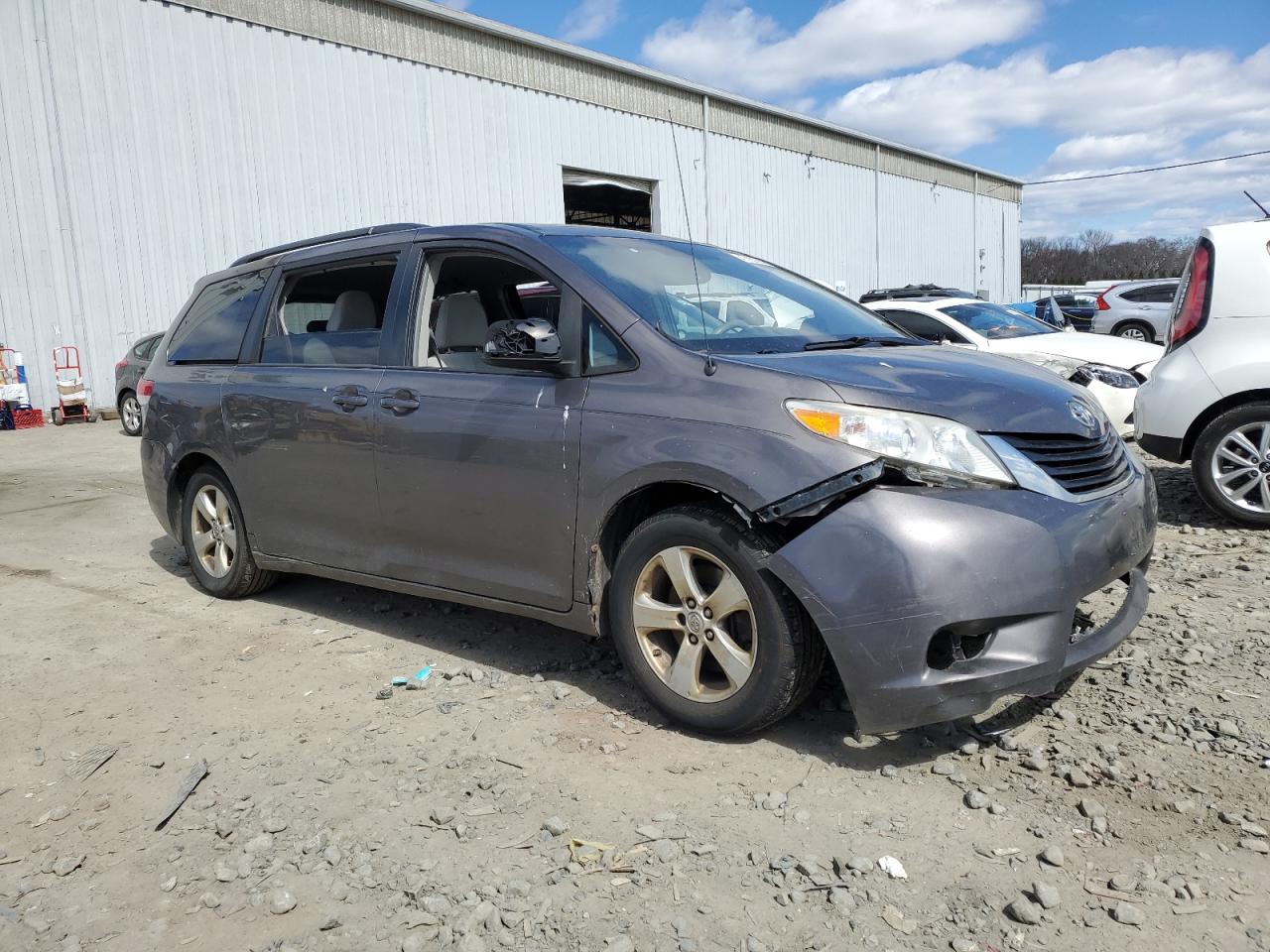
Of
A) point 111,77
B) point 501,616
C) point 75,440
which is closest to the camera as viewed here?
point 501,616

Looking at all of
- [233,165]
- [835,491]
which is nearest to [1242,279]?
[835,491]

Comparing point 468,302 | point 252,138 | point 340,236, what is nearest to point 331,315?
point 340,236

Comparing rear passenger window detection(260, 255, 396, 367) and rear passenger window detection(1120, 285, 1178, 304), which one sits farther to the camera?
rear passenger window detection(1120, 285, 1178, 304)

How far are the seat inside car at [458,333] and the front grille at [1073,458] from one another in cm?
211

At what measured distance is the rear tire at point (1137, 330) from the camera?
22.1m

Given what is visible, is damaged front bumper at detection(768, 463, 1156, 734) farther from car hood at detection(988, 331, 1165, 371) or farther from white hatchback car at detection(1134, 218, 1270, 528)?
car hood at detection(988, 331, 1165, 371)

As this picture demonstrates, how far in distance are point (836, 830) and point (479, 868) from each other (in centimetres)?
96

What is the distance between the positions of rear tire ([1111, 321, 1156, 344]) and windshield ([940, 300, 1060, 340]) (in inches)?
521

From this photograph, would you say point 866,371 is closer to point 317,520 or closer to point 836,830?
point 836,830

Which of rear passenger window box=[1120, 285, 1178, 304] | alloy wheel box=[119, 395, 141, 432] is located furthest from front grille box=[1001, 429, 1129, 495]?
rear passenger window box=[1120, 285, 1178, 304]

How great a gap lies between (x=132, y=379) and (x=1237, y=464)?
13388mm

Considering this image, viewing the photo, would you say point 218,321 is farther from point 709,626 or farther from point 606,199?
point 606,199

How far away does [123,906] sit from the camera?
246 cm

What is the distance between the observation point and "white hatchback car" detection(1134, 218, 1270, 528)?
5598 mm
